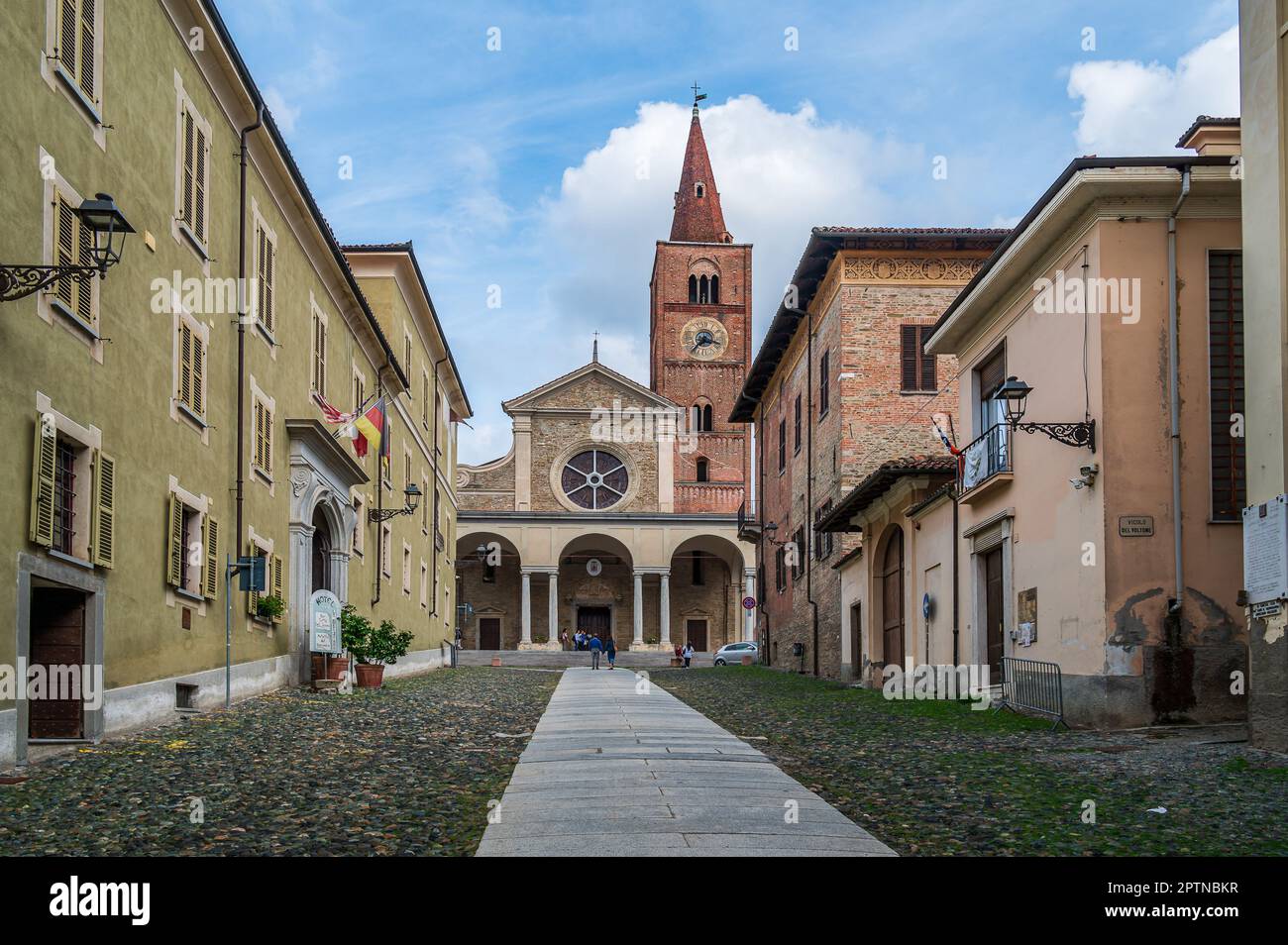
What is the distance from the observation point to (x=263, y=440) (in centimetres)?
1833

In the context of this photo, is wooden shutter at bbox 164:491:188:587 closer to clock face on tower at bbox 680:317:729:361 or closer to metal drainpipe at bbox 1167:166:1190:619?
metal drainpipe at bbox 1167:166:1190:619

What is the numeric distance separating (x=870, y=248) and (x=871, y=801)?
20.3 m

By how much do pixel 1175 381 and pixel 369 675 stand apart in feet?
43.4

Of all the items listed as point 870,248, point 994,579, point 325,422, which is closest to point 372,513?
point 325,422

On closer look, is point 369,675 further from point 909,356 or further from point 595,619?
point 595,619

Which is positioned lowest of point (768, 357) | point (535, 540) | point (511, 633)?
point (511, 633)

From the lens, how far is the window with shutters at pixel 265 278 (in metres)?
17.9

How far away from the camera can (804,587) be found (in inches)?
1325

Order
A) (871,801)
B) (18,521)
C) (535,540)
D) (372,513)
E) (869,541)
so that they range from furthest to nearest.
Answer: (535,540)
(372,513)
(869,541)
(18,521)
(871,801)

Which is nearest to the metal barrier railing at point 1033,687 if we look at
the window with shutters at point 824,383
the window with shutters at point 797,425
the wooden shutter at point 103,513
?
the wooden shutter at point 103,513

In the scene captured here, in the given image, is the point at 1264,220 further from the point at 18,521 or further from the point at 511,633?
the point at 511,633

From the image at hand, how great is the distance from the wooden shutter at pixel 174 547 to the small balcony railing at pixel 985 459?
377 inches

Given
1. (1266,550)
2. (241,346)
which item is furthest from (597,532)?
(1266,550)

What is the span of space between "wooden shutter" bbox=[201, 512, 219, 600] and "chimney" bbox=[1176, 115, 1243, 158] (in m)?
13.0
